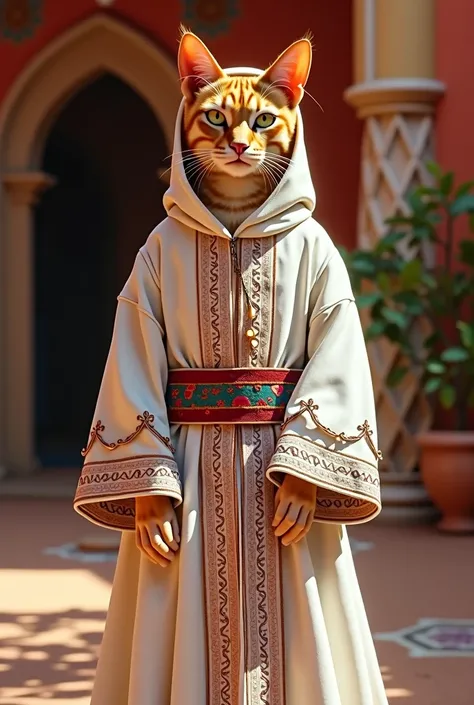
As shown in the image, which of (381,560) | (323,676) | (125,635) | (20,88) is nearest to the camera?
(323,676)

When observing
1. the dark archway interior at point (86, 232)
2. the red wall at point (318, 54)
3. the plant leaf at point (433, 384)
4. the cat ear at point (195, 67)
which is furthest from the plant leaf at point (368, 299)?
the dark archway interior at point (86, 232)

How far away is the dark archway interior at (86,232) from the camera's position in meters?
11.4

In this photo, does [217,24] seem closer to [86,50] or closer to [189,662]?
[86,50]

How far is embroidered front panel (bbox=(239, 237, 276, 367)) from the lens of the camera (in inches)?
88.1

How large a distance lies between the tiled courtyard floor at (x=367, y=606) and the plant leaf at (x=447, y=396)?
66 centimetres

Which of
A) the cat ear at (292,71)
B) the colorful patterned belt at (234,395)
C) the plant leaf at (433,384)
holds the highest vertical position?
the plant leaf at (433,384)

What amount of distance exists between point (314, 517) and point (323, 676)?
0.28 meters

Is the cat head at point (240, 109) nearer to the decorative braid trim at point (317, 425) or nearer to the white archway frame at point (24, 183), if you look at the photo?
the decorative braid trim at point (317, 425)

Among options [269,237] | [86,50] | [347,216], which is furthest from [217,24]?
[269,237]

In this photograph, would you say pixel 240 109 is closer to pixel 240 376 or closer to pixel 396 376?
pixel 240 376

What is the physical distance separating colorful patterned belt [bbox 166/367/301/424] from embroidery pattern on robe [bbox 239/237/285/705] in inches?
1.0

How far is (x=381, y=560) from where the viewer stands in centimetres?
534

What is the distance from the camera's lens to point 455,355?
19.2ft

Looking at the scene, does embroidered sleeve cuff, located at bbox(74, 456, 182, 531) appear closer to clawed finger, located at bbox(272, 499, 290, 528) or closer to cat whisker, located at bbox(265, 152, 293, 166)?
clawed finger, located at bbox(272, 499, 290, 528)
